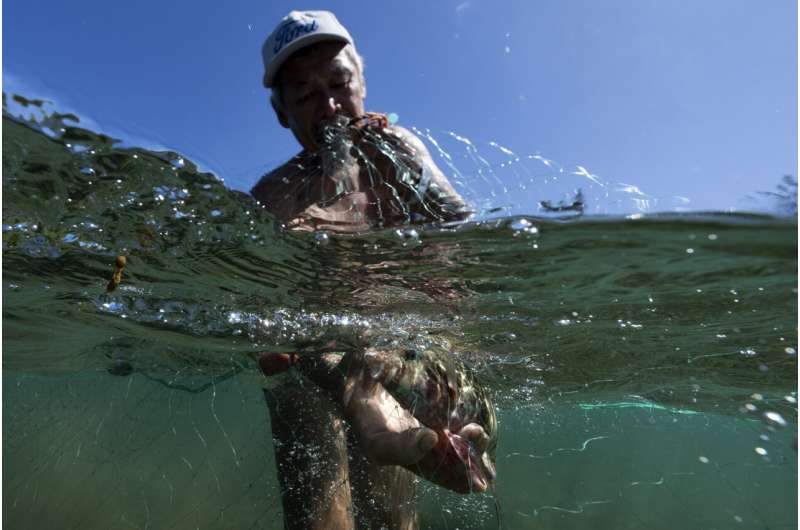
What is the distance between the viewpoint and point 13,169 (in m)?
3.76

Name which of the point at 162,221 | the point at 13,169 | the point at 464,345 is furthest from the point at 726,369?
the point at 13,169

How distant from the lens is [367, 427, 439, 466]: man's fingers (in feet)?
14.1

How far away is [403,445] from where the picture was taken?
14.3 ft

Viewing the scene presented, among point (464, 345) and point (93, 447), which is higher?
point (464, 345)

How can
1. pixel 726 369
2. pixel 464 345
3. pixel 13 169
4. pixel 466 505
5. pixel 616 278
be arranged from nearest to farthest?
pixel 13 169
pixel 616 278
pixel 464 345
pixel 726 369
pixel 466 505

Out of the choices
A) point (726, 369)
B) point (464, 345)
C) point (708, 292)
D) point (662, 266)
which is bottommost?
point (726, 369)

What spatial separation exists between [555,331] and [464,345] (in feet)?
5.18

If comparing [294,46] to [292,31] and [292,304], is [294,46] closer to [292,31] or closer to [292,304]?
[292,31]

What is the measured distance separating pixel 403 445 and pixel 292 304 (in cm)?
313

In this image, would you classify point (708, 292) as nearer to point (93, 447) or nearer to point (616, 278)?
point (616, 278)

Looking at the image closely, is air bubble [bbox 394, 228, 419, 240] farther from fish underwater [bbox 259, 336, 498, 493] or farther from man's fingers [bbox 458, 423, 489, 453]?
man's fingers [bbox 458, 423, 489, 453]

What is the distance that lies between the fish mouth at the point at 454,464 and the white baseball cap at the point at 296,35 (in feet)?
11.7

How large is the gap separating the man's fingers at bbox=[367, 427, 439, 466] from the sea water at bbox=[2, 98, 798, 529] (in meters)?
1.58

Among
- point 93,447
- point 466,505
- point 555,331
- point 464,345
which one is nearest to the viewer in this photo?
point 555,331
